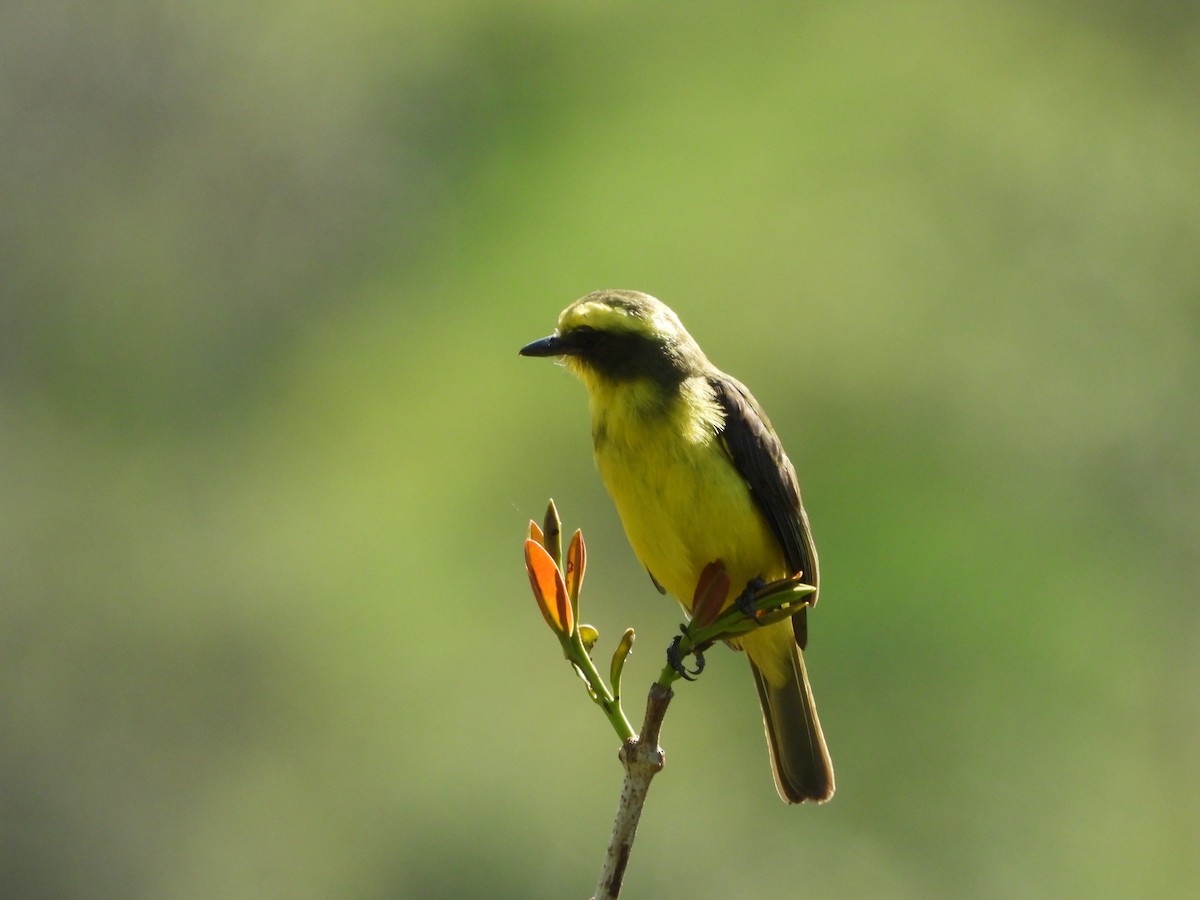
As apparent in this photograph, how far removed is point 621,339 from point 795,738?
124 centimetres

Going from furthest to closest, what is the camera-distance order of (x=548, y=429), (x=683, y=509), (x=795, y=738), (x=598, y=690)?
1. (x=548, y=429)
2. (x=795, y=738)
3. (x=683, y=509)
4. (x=598, y=690)

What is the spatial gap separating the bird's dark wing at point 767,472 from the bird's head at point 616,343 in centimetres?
17

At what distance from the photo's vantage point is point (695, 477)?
383 centimetres

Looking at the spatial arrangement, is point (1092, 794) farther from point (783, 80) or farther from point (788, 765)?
point (788, 765)

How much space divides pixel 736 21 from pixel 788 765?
26673mm

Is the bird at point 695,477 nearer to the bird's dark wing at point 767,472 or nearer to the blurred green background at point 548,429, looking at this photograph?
the bird's dark wing at point 767,472

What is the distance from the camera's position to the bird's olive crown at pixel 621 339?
13.6ft

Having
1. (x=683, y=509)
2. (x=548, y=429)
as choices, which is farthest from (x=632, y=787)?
(x=548, y=429)

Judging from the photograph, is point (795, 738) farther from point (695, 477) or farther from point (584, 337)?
point (584, 337)

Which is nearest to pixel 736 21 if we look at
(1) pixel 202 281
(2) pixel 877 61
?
(2) pixel 877 61

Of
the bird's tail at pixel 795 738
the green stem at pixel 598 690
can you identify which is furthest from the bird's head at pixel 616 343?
the green stem at pixel 598 690

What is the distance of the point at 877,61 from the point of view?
26.9m

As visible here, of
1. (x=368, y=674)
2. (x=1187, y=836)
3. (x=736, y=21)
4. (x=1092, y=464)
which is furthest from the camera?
(x=736, y=21)

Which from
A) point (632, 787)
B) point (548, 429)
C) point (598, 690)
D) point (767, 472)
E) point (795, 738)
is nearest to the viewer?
point (632, 787)
